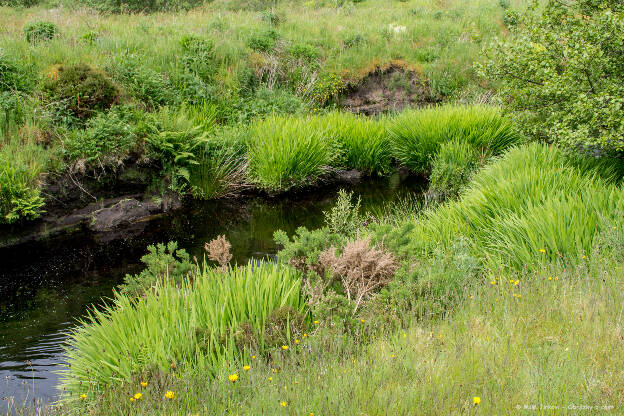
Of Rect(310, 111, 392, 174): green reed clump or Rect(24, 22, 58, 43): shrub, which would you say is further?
Rect(24, 22, 58, 43): shrub

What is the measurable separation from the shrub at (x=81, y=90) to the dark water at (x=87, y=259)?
10.7 ft

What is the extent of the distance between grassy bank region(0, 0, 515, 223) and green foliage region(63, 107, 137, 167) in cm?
→ 3

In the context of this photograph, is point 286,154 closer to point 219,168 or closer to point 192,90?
point 219,168

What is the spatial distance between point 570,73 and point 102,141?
8.76 meters

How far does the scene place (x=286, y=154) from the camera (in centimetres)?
1148

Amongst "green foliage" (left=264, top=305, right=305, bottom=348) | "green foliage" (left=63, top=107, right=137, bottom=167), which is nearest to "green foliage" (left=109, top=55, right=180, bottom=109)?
"green foliage" (left=63, top=107, right=137, bottom=167)

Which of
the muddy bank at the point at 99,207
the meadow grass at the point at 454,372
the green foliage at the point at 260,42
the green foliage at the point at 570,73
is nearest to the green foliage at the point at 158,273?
the meadow grass at the point at 454,372

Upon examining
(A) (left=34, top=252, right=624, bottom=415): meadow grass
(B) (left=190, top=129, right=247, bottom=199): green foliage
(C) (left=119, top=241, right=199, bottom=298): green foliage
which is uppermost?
(A) (left=34, top=252, right=624, bottom=415): meadow grass

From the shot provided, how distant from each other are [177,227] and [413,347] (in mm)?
7448

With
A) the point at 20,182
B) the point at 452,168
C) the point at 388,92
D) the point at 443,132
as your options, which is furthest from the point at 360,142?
the point at 20,182

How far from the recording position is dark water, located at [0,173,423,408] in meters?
5.83

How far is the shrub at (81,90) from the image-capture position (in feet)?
37.6

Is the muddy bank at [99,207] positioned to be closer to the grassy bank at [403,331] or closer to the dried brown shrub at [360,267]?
the grassy bank at [403,331]

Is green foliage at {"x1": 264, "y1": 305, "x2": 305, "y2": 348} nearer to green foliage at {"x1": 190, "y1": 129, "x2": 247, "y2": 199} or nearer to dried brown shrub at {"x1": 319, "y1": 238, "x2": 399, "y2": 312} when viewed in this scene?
dried brown shrub at {"x1": 319, "y1": 238, "x2": 399, "y2": 312}
